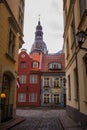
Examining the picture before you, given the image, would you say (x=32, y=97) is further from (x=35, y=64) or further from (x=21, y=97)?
(x=35, y=64)

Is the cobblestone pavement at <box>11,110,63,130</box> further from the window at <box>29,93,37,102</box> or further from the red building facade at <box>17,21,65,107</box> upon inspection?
the red building facade at <box>17,21,65,107</box>

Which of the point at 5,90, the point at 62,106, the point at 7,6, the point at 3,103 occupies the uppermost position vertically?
the point at 7,6

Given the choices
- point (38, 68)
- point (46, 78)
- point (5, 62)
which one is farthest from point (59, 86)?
point (5, 62)

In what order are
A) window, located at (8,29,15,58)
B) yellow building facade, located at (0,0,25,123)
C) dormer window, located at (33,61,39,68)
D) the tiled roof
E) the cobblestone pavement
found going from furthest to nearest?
1. dormer window, located at (33,61,39,68)
2. the tiled roof
3. window, located at (8,29,15,58)
4. yellow building facade, located at (0,0,25,123)
5. the cobblestone pavement

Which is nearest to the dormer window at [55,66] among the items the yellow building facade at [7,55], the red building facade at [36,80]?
the red building facade at [36,80]

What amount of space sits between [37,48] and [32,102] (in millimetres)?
40398

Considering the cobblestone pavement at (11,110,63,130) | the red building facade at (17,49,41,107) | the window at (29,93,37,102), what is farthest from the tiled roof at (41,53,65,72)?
the cobblestone pavement at (11,110,63,130)

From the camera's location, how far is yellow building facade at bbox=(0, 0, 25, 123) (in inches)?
451

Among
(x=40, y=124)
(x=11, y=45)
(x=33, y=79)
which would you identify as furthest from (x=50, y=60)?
(x=40, y=124)

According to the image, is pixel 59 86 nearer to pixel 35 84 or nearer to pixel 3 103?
pixel 35 84

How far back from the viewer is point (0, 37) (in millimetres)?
11008

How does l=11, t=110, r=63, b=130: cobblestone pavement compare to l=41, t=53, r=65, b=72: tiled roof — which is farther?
l=41, t=53, r=65, b=72: tiled roof

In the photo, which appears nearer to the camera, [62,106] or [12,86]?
[12,86]

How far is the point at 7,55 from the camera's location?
12.2 m
